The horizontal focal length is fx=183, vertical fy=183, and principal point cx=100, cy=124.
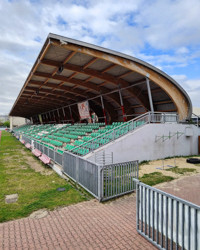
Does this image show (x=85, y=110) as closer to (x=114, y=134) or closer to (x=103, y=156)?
(x=114, y=134)

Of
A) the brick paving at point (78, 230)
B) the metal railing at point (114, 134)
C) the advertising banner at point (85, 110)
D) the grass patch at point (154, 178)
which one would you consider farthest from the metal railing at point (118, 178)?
the advertising banner at point (85, 110)

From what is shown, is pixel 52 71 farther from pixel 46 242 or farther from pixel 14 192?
pixel 46 242

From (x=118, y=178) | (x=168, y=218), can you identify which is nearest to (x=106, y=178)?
(x=118, y=178)

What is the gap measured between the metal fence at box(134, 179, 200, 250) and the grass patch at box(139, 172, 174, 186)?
165 inches

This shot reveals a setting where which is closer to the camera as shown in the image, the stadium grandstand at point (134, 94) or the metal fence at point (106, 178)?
the metal fence at point (106, 178)

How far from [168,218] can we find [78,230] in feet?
8.01

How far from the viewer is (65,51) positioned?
1425 cm

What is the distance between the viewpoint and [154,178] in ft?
32.0

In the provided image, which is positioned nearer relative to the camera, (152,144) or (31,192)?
(31,192)

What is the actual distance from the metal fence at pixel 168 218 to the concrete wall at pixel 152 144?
741 cm

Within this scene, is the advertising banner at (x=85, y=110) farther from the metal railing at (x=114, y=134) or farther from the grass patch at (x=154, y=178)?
the grass patch at (x=154, y=178)

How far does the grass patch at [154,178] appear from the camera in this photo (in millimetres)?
9070

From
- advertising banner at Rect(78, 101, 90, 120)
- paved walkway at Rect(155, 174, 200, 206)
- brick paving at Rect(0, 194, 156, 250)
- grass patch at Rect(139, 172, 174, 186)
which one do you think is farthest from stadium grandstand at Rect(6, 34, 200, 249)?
advertising banner at Rect(78, 101, 90, 120)

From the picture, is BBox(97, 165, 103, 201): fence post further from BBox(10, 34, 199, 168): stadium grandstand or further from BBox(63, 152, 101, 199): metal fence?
BBox(10, 34, 199, 168): stadium grandstand
